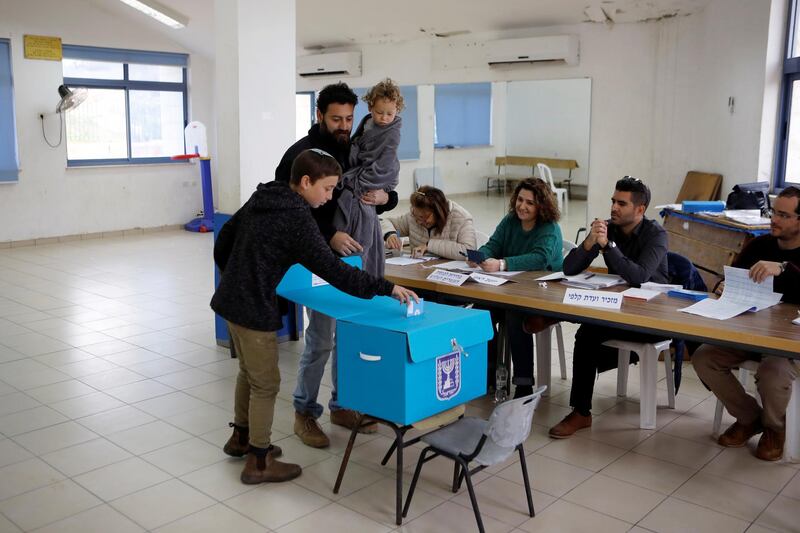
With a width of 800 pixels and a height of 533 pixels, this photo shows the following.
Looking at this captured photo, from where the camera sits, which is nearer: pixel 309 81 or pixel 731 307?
pixel 731 307

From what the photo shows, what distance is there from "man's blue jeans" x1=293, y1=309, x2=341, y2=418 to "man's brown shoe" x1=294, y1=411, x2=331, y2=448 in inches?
1.1

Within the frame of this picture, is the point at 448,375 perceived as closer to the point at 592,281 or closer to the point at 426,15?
the point at 592,281

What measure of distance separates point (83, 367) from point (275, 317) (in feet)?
7.36

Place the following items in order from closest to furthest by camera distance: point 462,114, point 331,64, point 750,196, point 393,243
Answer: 1. point 393,243
2. point 750,196
3. point 462,114
4. point 331,64

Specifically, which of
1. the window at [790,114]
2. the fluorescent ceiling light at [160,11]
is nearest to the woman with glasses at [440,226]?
the window at [790,114]

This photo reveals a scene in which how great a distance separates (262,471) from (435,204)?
1.93m

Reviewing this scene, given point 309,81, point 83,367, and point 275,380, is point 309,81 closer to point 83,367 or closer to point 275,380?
point 83,367

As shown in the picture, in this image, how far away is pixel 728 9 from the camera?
19.4ft

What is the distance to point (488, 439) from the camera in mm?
2629

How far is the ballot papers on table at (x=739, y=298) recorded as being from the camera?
10.3 feet

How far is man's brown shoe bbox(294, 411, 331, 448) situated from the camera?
3492 mm

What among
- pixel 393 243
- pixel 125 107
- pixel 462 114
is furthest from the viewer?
pixel 125 107

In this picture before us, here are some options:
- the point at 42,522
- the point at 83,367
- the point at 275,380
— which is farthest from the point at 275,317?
the point at 83,367

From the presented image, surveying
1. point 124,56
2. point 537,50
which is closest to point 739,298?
point 537,50
